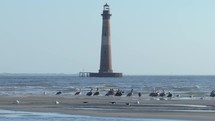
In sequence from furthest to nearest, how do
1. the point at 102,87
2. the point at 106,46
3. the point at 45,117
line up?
the point at 106,46, the point at 102,87, the point at 45,117

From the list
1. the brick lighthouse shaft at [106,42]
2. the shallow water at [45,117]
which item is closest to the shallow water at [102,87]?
the brick lighthouse shaft at [106,42]

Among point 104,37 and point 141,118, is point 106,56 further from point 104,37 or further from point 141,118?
point 141,118

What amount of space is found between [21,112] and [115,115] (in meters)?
5.21

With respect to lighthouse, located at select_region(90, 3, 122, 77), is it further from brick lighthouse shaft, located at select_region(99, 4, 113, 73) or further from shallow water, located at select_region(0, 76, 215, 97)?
shallow water, located at select_region(0, 76, 215, 97)

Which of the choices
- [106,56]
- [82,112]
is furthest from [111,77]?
[82,112]

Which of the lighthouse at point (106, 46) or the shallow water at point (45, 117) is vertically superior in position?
the lighthouse at point (106, 46)

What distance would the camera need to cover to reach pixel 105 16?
129 m

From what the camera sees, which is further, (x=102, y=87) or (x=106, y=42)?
(x=106, y=42)

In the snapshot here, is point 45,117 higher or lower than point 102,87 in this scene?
lower

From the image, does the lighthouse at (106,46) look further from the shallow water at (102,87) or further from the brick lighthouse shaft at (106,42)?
the shallow water at (102,87)

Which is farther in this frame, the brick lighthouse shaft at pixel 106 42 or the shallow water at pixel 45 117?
the brick lighthouse shaft at pixel 106 42

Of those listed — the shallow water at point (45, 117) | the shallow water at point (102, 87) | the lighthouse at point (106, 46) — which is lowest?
the shallow water at point (45, 117)

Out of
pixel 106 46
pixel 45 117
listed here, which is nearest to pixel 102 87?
pixel 106 46

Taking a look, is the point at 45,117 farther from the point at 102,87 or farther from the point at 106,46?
the point at 106,46
